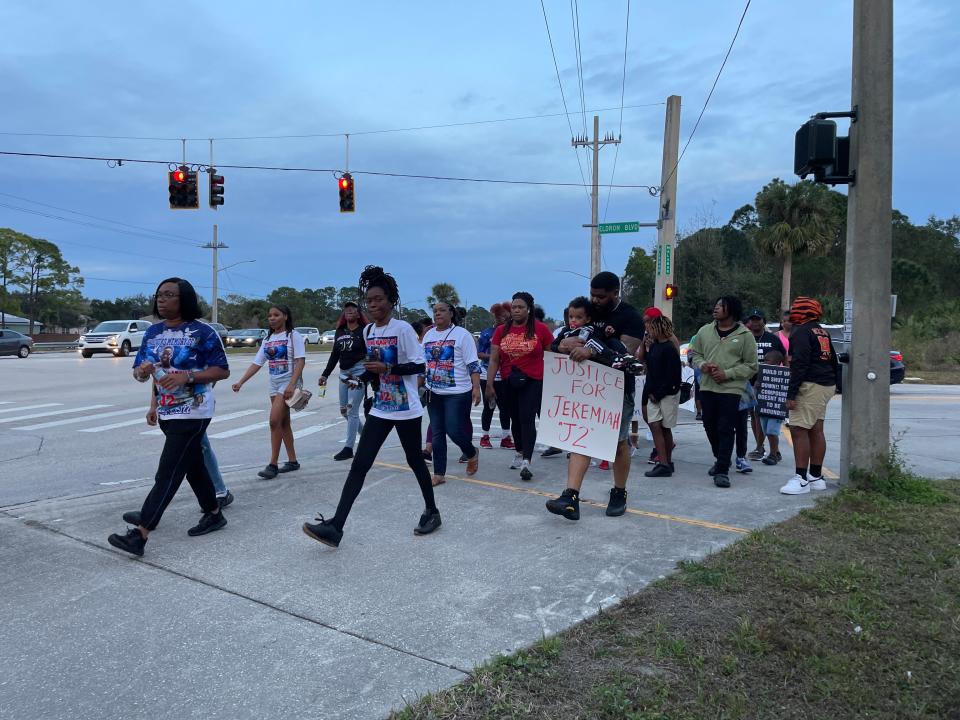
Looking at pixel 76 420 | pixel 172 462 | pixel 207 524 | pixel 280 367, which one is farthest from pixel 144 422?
pixel 172 462

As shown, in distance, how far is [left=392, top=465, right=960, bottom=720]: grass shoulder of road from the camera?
2926 millimetres

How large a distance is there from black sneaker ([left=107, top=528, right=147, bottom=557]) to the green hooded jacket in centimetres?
512

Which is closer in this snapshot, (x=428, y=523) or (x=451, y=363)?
(x=428, y=523)

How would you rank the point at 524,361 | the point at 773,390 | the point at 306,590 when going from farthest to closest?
the point at 773,390 < the point at 524,361 < the point at 306,590

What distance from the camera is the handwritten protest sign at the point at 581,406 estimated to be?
18.5 ft

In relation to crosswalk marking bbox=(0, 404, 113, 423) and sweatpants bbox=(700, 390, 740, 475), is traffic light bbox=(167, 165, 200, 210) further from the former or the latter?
sweatpants bbox=(700, 390, 740, 475)

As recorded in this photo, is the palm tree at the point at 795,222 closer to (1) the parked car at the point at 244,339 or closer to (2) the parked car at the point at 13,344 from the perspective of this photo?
(1) the parked car at the point at 244,339

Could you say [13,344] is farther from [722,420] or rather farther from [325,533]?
[722,420]

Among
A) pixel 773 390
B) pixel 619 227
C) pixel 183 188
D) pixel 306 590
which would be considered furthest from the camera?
pixel 183 188

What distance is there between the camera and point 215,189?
22.0m

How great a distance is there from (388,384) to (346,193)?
18336mm

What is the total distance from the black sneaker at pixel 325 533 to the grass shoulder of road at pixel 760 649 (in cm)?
147

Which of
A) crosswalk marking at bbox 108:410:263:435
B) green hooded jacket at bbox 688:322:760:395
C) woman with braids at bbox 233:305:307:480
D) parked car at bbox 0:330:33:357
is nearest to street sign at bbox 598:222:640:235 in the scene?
crosswalk marking at bbox 108:410:263:435

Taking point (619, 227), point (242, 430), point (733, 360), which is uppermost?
point (619, 227)
